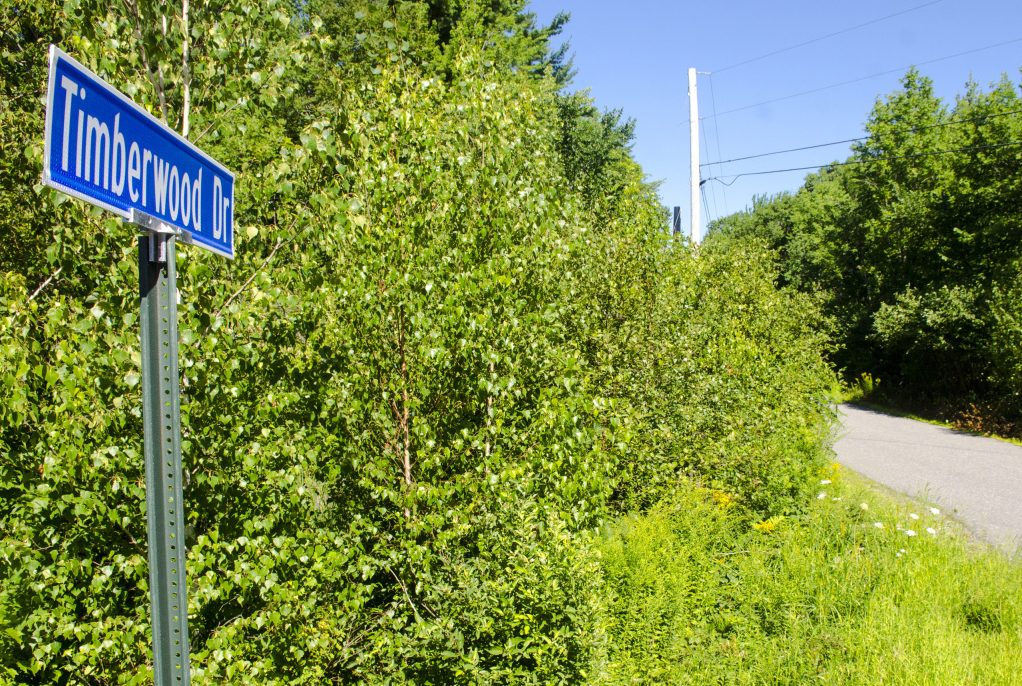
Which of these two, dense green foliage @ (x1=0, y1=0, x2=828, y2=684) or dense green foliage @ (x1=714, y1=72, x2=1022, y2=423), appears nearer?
dense green foliage @ (x1=0, y1=0, x2=828, y2=684)

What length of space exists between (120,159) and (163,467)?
529 mm

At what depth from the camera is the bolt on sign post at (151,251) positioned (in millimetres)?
1062

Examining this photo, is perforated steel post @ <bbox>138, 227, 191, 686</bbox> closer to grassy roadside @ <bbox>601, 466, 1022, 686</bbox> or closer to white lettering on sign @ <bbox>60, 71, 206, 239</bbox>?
white lettering on sign @ <bbox>60, 71, 206, 239</bbox>

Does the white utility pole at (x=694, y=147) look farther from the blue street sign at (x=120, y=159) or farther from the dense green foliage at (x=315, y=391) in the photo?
the blue street sign at (x=120, y=159)

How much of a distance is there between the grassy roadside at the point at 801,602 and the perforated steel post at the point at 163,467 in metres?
3.21

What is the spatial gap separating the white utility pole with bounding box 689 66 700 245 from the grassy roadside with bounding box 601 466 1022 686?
29.2ft

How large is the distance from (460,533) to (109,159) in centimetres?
283

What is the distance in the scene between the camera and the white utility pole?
15.5 m

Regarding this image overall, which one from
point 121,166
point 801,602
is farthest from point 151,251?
point 801,602

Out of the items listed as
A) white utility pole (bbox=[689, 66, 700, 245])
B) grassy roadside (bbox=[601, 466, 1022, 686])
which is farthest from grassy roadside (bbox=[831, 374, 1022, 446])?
grassy roadside (bbox=[601, 466, 1022, 686])

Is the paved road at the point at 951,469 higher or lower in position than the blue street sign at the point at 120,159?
lower

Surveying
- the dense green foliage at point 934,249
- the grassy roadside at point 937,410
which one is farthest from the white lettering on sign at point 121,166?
the dense green foliage at point 934,249

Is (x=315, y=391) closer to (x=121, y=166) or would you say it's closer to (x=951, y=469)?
(x=121, y=166)

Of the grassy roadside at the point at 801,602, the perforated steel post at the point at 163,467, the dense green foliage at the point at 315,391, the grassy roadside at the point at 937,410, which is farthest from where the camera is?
the grassy roadside at the point at 937,410
